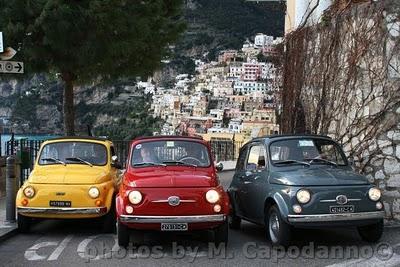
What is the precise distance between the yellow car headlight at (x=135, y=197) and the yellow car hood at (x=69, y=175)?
63.8 inches

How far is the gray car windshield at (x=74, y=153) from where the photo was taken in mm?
10758

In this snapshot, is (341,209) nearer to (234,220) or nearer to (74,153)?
(234,220)

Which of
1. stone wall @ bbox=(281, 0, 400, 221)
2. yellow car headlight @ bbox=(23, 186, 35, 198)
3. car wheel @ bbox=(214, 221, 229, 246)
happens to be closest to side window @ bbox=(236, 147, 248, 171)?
car wheel @ bbox=(214, 221, 229, 246)

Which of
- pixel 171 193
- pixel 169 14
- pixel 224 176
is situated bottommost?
pixel 224 176

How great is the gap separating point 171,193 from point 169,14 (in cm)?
967

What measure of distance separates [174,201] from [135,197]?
0.55 metres

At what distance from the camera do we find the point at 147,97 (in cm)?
3369

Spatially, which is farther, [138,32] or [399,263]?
[138,32]

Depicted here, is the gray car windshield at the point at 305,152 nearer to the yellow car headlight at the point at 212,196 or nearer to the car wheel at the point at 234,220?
the yellow car headlight at the point at 212,196

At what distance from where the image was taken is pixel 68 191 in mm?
9648

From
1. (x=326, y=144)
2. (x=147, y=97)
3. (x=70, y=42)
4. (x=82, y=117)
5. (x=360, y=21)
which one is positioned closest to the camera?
(x=326, y=144)

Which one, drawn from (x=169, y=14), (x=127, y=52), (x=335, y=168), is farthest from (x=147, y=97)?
(x=335, y=168)

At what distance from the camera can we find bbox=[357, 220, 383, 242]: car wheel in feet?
28.6

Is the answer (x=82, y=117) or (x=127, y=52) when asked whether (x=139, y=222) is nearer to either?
(x=127, y=52)
